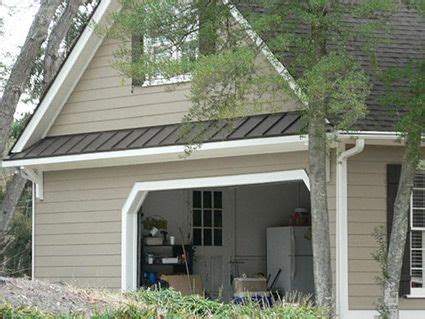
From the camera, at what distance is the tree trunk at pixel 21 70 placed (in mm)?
19578

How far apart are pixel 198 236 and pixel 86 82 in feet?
13.3

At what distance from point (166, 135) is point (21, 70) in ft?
14.9

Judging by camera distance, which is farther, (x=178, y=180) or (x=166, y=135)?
(x=178, y=180)

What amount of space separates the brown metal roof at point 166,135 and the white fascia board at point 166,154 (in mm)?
71

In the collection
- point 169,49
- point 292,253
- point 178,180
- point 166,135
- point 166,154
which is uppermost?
point 169,49

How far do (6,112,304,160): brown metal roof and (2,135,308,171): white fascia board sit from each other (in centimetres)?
7

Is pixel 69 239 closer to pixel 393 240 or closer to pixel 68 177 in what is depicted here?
pixel 68 177

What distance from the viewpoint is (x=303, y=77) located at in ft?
44.0

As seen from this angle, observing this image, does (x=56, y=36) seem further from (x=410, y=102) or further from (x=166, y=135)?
(x=410, y=102)

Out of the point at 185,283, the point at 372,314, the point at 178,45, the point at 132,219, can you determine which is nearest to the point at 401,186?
the point at 372,314

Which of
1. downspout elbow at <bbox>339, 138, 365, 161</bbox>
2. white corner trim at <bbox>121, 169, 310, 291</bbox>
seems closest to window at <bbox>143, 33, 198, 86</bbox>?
downspout elbow at <bbox>339, 138, 365, 161</bbox>

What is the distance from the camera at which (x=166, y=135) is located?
1656 centimetres

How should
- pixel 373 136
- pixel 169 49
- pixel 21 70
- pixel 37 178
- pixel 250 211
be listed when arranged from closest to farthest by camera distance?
pixel 169 49 < pixel 373 136 < pixel 37 178 < pixel 21 70 < pixel 250 211

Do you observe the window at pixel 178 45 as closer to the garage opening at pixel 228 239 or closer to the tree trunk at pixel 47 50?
the garage opening at pixel 228 239
